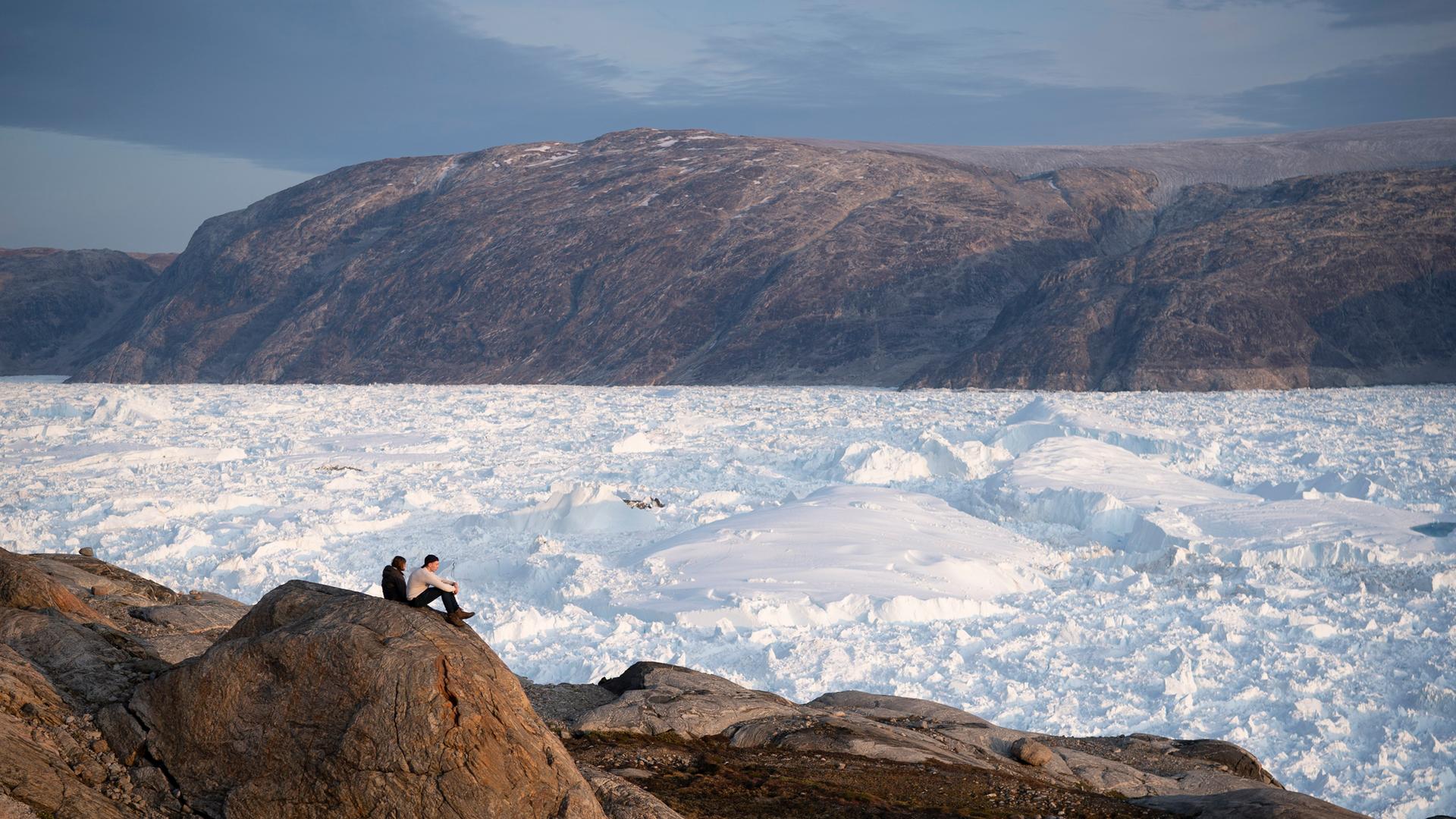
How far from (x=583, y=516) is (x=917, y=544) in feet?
20.4

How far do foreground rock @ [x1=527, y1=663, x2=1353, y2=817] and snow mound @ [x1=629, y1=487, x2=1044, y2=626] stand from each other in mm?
4689

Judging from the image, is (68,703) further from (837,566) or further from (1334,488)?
(1334,488)

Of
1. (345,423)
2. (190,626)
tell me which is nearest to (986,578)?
(190,626)

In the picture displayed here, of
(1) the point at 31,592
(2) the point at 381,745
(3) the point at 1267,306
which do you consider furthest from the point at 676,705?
(3) the point at 1267,306

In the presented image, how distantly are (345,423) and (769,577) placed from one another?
22.2 meters

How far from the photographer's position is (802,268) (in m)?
77.8

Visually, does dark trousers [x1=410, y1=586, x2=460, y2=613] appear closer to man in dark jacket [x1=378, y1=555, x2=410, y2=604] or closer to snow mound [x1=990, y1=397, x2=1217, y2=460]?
man in dark jacket [x1=378, y1=555, x2=410, y2=604]

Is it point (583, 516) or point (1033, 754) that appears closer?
point (1033, 754)

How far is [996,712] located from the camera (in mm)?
12773

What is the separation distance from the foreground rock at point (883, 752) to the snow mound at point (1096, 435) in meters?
16.3

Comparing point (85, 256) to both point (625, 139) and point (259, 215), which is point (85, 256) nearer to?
point (259, 215)

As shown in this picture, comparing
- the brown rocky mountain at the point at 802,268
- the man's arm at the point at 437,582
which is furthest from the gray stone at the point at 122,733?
the brown rocky mountain at the point at 802,268

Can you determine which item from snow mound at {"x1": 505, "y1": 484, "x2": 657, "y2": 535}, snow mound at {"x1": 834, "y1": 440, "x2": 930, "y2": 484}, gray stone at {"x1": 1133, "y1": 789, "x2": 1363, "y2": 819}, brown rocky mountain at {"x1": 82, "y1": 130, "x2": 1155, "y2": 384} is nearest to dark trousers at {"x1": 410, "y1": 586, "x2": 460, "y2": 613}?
gray stone at {"x1": 1133, "y1": 789, "x2": 1363, "y2": 819}

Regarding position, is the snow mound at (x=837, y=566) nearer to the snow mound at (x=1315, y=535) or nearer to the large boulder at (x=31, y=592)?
the snow mound at (x=1315, y=535)
